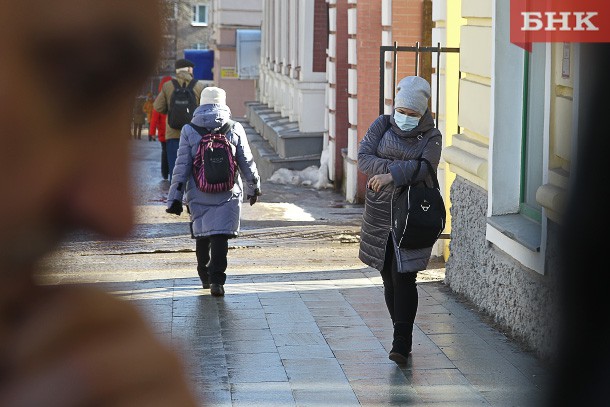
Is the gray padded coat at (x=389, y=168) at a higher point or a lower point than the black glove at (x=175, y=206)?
higher

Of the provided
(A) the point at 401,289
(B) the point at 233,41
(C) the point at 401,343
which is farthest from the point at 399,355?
(B) the point at 233,41

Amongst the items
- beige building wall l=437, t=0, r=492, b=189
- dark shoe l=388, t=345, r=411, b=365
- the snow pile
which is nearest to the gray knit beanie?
beige building wall l=437, t=0, r=492, b=189

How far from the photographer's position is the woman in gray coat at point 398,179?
7180 mm

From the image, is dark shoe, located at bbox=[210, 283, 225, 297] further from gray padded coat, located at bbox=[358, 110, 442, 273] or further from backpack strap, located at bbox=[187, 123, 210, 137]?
gray padded coat, located at bbox=[358, 110, 442, 273]

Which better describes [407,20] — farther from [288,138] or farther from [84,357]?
[84,357]

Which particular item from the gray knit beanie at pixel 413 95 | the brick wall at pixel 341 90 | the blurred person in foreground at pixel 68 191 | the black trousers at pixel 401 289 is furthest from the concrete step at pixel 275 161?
the blurred person in foreground at pixel 68 191

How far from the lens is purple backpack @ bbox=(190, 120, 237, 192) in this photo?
370 inches

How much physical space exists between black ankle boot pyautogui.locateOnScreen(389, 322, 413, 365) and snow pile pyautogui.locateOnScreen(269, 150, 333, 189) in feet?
40.1

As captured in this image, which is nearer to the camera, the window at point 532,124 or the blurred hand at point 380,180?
the blurred hand at point 380,180

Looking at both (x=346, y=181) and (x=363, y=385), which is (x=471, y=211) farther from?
(x=346, y=181)

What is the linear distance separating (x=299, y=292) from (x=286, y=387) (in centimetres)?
314

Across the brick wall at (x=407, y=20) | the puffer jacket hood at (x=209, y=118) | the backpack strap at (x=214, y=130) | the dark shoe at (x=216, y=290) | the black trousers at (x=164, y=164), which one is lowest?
the dark shoe at (x=216, y=290)

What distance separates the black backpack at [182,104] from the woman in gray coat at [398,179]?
9034 mm

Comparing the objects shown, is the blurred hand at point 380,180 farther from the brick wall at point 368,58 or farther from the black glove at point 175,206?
the brick wall at point 368,58
